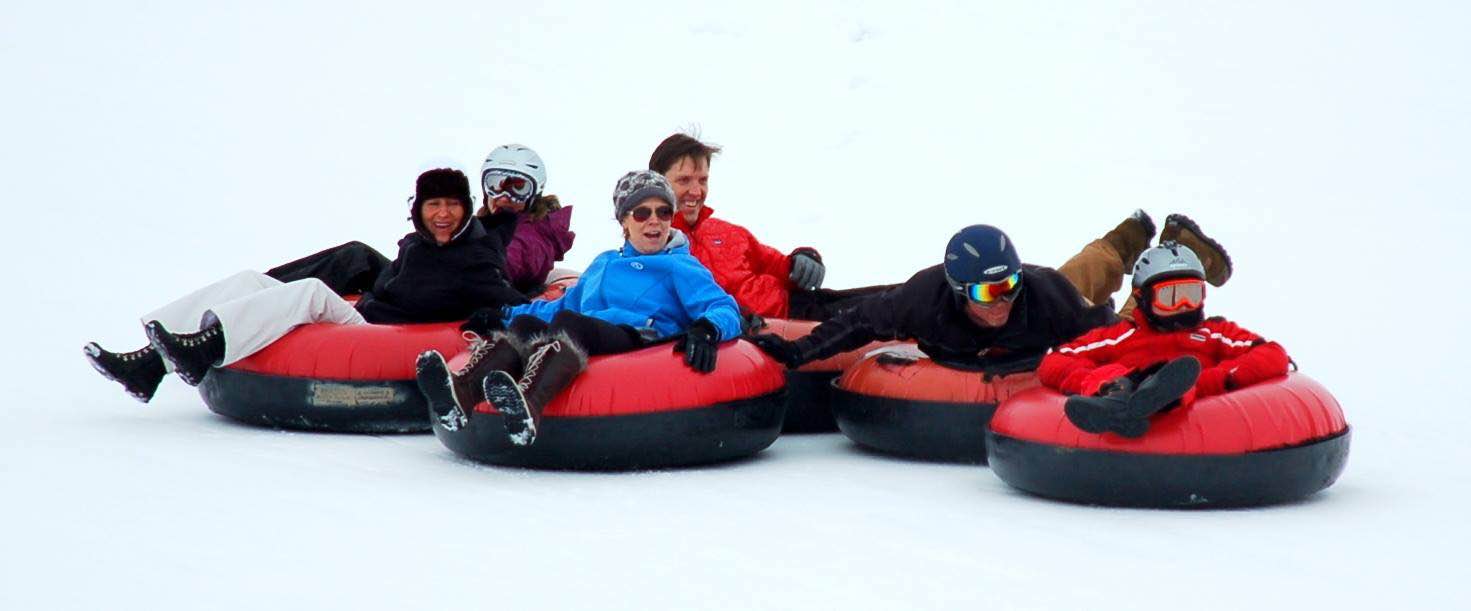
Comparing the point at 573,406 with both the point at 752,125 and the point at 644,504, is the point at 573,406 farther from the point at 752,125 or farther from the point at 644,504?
the point at 752,125

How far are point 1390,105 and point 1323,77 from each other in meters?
1.17

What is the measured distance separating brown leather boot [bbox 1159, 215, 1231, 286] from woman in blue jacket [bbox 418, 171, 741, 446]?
8.09ft

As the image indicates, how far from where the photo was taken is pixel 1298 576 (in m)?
5.27

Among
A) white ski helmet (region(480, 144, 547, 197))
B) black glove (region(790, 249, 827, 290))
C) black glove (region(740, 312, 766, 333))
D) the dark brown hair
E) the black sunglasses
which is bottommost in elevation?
black glove (region(740, 312, 766, 333))

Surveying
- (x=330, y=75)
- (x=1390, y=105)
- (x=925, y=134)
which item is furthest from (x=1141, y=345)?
(x=330, y=75)

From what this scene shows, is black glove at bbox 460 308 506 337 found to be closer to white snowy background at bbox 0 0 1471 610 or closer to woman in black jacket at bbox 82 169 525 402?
woman in black jacket at bbox 82 169 525 402

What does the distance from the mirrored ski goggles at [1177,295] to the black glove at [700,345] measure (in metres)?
1.70

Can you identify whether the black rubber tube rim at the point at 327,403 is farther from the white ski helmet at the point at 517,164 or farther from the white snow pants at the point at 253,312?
the white ski helmet at the point at 517,164

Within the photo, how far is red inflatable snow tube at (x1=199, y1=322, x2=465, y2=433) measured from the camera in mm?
7887

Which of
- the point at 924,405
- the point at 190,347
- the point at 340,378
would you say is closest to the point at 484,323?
the point at 340,378

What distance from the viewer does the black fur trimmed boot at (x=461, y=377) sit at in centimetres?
662

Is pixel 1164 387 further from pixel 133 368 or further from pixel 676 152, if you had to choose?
pixel 133 368

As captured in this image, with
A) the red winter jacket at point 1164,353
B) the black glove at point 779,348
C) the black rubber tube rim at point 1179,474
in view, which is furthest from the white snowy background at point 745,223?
the red winter jacket at point 1164,353

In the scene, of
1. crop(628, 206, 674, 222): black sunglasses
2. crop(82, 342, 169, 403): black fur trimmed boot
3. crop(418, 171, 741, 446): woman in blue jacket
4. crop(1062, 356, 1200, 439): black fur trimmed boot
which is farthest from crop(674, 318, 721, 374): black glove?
crop(82, 342, 169, 403): black fur trimmed boot
